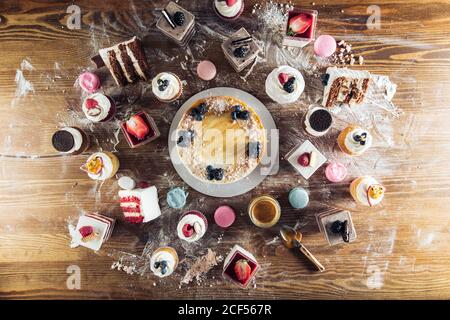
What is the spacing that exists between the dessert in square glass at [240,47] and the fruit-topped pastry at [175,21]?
29 centimetres

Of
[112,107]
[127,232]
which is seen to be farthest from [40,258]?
[112,107]

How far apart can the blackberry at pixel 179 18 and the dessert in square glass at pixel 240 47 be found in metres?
0.32

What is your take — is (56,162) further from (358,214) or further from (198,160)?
(358,214)

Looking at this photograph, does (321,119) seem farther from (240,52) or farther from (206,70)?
(206,70)

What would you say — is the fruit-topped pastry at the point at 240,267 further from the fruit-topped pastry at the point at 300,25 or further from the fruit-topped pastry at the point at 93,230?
the fruit-topped pastry at the point at 300,25

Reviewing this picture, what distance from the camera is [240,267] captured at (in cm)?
263

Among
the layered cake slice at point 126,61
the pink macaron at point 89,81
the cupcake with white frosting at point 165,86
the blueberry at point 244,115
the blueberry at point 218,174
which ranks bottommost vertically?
the blueberry at point 218,174

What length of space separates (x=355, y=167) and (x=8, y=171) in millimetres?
2621

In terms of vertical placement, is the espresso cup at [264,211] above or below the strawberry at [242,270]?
above

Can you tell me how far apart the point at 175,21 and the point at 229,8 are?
1.27ft

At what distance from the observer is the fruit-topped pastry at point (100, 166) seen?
2633 millimetres

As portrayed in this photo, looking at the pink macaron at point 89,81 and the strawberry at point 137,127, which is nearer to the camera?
the strawberry at point 137,127

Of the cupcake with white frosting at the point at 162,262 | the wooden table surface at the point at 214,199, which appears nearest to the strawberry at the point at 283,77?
the wooden table surface at the point at 214,199

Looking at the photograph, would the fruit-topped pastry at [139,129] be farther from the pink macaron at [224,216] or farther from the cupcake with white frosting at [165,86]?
the pink macaron at [224,216]
